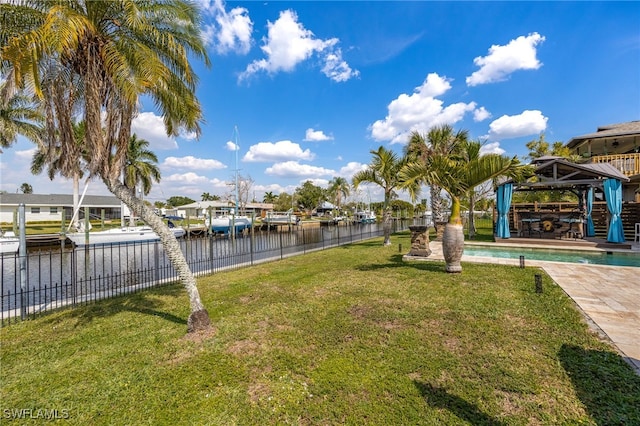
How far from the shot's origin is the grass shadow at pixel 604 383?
92.4 inches

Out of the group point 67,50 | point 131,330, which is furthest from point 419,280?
point 67,50

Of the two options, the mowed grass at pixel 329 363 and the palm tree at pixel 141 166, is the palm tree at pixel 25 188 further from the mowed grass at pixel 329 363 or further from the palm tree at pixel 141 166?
the mowed grass at pixel 329 363

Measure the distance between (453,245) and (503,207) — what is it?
352 inches

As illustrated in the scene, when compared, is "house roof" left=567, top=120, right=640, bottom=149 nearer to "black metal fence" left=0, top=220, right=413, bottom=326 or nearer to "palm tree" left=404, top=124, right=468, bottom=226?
"palm tree" left=404, top=124, right=468, bottom=226

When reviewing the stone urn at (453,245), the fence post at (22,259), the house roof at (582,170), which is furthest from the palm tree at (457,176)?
the fence post at (22,259)

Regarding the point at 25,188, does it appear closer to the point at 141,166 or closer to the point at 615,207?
the point at 141,166

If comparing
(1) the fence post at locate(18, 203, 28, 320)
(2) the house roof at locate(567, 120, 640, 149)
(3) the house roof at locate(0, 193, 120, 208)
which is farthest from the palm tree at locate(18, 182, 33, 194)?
(2) the house roof at locate(567, 120, 640, 149)

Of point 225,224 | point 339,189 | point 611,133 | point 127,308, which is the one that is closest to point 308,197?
point 339,189

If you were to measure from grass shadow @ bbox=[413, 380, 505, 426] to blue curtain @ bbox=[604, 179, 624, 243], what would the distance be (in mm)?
14708

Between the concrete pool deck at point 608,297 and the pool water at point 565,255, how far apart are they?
6.37ft

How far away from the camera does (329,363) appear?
3.27 meters

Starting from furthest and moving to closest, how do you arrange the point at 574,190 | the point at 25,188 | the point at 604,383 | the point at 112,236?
the point at 25,188
the point at 112,236
the point at 574,190
the point at 604,383

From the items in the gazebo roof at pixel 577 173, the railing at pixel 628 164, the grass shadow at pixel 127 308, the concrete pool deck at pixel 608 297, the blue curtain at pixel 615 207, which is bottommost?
the grass shadow at pixel 127 308

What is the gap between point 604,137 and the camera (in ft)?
58.2
